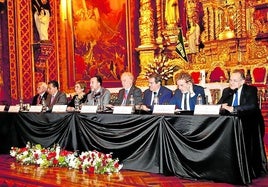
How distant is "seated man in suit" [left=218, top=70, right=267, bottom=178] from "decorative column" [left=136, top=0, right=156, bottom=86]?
618cm

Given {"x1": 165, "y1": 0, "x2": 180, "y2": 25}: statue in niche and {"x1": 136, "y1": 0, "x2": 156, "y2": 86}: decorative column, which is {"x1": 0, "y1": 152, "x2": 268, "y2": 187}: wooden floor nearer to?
{"x1": 136, "y1": 0, "x2": 156, "y2": 86}: decorative column

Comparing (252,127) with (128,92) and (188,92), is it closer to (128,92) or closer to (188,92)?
(188,92)

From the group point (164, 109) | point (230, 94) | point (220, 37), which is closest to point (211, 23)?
point (220, 37)

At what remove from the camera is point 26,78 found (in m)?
10.4

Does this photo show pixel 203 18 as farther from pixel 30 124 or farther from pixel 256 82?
pixel 30 124

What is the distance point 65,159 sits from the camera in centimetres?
494

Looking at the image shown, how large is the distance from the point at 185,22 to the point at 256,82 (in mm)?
2610

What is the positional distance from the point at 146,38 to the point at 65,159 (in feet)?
20.7

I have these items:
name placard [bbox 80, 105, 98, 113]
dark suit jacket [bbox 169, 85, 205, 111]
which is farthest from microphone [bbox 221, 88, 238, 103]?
name placard [bbox 80, 105, 98, 113]

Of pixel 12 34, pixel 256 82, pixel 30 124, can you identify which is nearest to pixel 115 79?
pixel 12 34

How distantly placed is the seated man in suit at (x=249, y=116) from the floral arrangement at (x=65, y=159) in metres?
1.39

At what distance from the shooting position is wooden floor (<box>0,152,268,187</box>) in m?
3.93

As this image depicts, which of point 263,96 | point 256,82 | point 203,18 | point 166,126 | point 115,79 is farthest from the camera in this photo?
point 115,79

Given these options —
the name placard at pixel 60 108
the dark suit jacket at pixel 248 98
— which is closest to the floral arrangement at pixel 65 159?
the name placard at pixel 60 108
